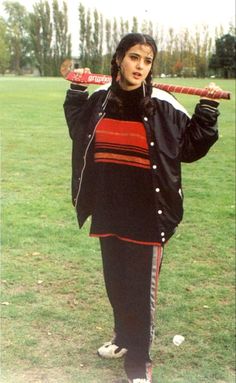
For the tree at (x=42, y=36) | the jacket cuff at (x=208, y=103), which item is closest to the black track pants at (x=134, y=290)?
the jacket cuff at (x=208, y=103)

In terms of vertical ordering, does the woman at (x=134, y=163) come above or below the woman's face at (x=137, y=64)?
below

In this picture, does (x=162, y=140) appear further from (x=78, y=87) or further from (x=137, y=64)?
(x=78, y=87)

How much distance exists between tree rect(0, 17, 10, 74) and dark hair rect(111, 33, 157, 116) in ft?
1.61

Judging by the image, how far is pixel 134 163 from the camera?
274cm

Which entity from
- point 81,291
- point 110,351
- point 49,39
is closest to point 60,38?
point 49,39

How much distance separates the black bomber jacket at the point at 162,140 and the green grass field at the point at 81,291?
1.41 feet

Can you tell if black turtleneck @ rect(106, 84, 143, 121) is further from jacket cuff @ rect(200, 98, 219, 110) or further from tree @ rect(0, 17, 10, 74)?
tree @ rect(0, 17, 10, 74)

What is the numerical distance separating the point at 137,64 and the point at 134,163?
459mm

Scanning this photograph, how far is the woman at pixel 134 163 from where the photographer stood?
8.63 feet

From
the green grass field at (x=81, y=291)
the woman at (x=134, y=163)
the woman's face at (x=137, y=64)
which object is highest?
the woman's face at (x=137, y=64)

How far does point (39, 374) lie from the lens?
3379mm

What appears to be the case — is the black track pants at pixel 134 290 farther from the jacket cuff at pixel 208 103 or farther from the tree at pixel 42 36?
the tree at pixel 42 36

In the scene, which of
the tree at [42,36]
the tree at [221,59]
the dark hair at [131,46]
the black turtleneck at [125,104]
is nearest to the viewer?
the dark hair at [131,46]

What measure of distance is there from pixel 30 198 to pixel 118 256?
15.0ft
